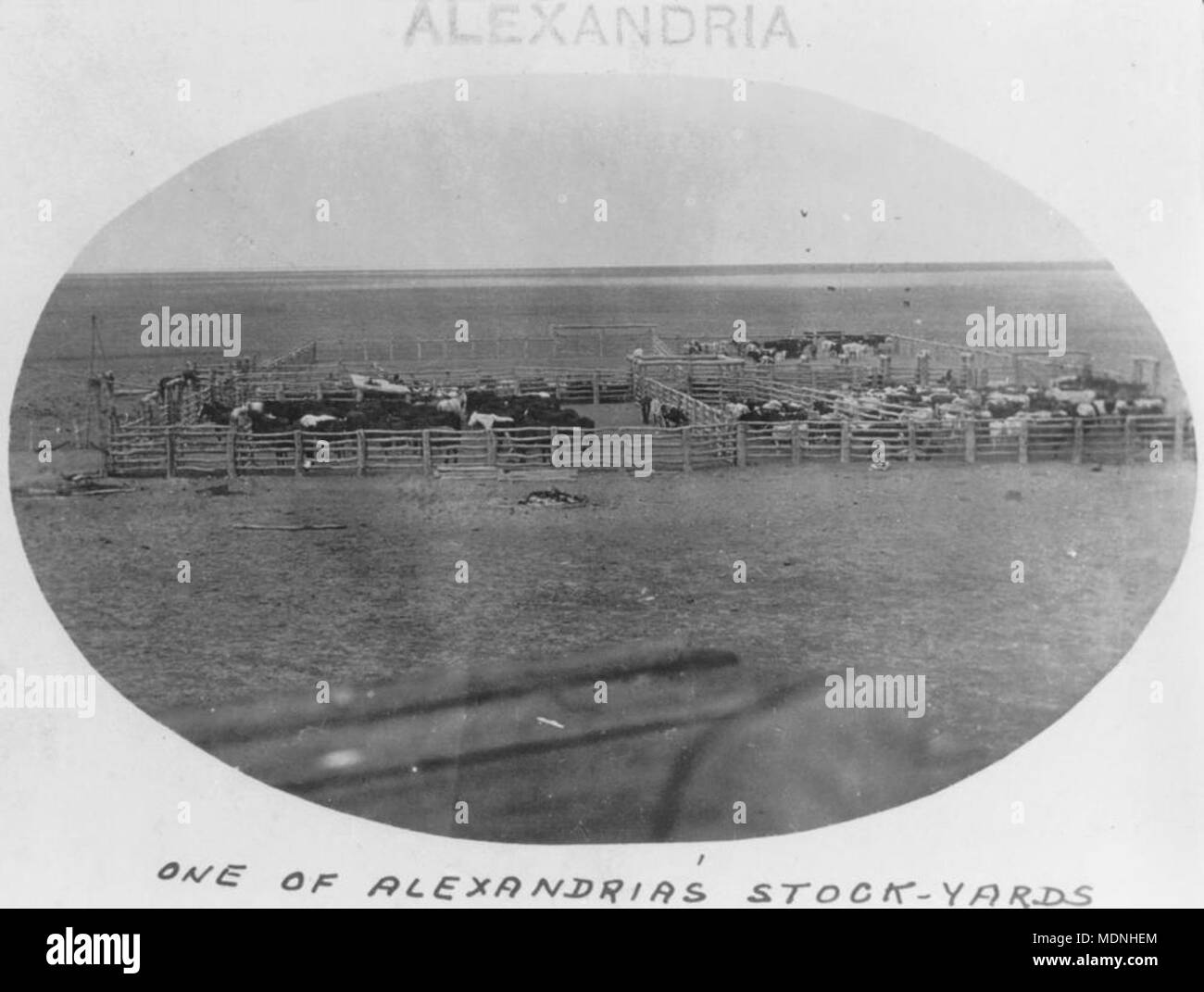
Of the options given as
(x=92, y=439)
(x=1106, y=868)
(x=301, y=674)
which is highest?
(x=92, y=439)

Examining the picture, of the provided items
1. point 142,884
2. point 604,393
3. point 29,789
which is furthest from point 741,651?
point 29,789

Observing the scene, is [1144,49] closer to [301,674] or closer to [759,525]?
[759,525]

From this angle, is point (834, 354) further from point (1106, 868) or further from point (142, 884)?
point (142, 884)

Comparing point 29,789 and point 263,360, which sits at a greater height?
point 263,360

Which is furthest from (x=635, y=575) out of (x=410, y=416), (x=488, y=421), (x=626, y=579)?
(x=410, y=416)
